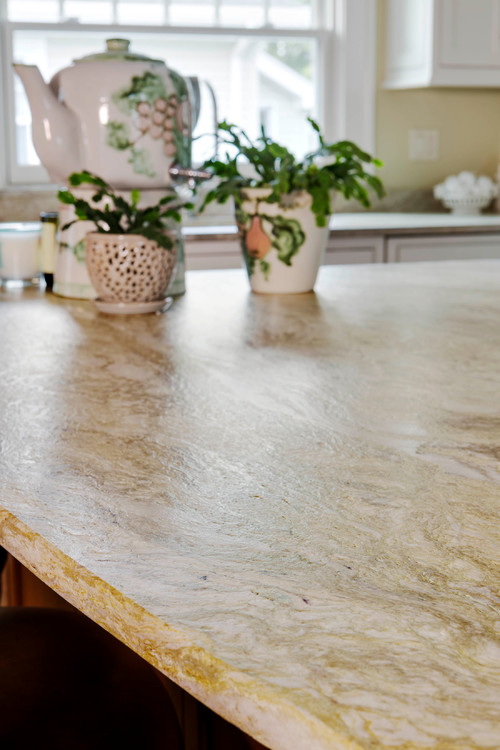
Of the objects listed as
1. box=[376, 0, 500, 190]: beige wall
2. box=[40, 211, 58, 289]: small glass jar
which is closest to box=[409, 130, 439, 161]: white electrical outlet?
box=[376, 0, 500, 190]: beige wall

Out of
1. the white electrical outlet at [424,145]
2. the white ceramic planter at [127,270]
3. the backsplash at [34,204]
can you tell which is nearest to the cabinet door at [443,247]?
the backsplash at [34,204]

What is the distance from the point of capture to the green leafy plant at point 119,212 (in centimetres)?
133

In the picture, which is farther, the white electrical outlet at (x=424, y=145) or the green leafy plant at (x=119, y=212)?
the white electrical outlet at (x=424, y=145)

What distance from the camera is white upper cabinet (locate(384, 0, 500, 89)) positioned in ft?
Result: 11.6

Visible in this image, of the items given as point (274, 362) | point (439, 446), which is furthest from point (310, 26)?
point (439, 446)

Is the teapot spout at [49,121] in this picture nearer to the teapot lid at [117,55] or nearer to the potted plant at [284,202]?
the teapot lid at [117,55]

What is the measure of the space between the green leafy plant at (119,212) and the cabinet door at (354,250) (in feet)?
5.42

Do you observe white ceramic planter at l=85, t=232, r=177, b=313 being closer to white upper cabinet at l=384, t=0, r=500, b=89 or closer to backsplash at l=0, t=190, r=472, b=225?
backsplash at l=0, t=190, r=472, b=225

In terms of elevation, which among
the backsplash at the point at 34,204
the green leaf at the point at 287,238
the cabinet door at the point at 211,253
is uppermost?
the backsplash at the point at 34,204

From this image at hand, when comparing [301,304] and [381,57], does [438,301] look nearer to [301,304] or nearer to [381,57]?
[301,304]

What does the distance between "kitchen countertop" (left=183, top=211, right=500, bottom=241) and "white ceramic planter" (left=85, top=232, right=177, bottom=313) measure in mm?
1569

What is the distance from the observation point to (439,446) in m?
0.69

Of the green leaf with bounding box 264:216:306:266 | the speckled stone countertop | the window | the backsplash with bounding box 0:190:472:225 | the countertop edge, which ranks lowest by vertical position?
the countertop edge

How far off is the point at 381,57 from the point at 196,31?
0.81m
